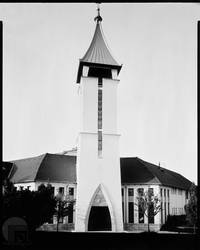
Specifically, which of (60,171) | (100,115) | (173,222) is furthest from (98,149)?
(173,222)

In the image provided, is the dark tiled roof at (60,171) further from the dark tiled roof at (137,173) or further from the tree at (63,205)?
the tree at (63,205)

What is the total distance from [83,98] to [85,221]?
11.3 metres

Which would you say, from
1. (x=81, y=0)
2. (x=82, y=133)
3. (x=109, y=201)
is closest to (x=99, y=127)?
(x=82, y=133)

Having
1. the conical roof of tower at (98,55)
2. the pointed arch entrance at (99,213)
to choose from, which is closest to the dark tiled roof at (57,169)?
the pointed arch entrance at (99,213)

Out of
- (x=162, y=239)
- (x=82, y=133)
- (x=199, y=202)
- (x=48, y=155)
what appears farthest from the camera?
(x=48, y=155)

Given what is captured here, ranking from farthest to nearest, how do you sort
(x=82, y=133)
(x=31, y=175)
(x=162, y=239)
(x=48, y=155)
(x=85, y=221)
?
(x=48, y=155), (x=31, y=175), (x=82, y=133), (x=85, y=221), (x=162, y=239)

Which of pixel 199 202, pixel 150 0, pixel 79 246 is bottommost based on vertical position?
pixel 79 246

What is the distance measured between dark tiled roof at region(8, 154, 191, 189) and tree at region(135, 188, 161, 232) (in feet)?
6.59

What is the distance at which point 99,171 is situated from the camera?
97.3ft

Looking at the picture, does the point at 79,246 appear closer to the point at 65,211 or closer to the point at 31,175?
the point at 65,211

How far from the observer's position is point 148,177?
3453 centimetres

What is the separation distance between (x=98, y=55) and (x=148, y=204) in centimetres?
1550

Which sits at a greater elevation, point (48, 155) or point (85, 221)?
point (48, 155)

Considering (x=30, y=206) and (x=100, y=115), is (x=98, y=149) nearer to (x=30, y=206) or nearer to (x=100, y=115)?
(x=100, y=115)
